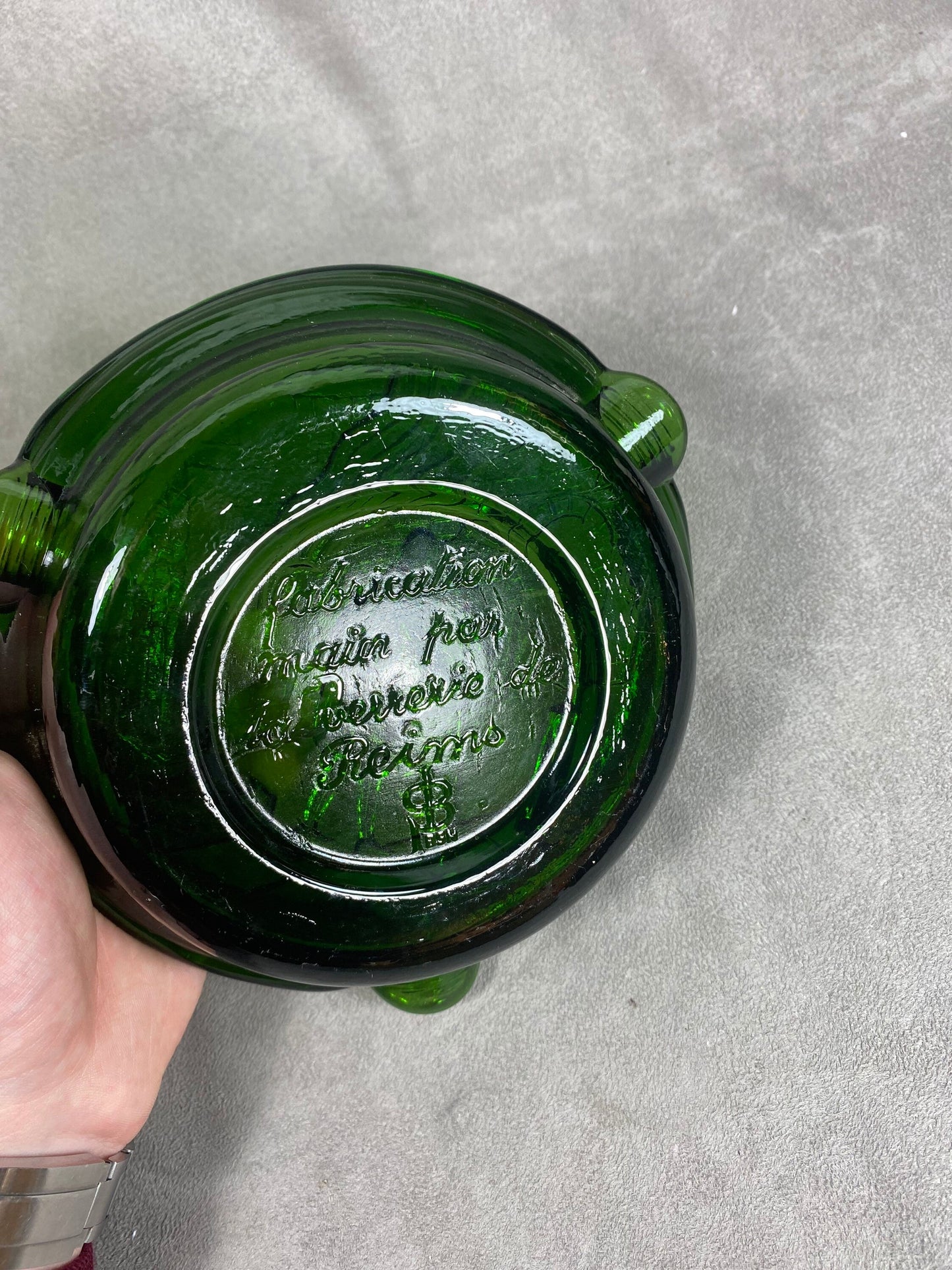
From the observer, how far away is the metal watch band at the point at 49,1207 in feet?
2.12

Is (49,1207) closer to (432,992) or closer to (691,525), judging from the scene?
(432,992)

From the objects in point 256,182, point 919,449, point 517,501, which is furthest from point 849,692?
point 256,182

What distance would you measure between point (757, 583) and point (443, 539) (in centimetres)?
41

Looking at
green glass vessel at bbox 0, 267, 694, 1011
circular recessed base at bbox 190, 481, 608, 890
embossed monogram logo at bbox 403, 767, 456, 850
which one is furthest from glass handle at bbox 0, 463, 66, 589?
embossed monogram logo at bbox 403, 767, 456, 850

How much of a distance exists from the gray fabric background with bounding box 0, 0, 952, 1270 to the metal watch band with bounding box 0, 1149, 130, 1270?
0.44 feet

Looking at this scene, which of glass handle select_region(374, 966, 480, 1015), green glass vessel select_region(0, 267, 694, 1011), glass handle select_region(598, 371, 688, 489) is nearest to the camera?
green glass vessel select_region(0, 267, 694, 1011)

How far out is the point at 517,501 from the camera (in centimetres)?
59

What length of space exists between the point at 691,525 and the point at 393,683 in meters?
0.43

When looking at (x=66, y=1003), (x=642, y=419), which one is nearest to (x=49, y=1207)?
(x=66, y=1003)

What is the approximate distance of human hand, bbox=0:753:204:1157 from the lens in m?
0.62

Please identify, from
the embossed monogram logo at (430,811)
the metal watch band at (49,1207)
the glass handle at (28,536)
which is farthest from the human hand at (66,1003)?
the embossed monogram logo at (430,811)

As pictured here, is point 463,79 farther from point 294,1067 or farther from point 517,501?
point 294,1067

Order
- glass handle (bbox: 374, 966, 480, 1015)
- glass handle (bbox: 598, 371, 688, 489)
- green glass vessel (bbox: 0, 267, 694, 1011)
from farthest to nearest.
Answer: glass handle (bbox: 374, 966, 480, 1015)
glass handle (bbox: 598, 371, 688, 489)
green glass vessel (bbox: 0, 267, 694, 1011)

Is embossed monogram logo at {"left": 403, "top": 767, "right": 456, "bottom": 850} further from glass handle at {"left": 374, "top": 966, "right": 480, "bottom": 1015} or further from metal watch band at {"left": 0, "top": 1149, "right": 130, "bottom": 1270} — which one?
metal watch band at {"left": 0, "top": 1149, "right": 130, "bottom": 1270}
